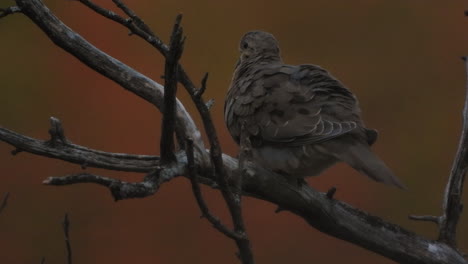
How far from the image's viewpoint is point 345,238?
2525 millimetres

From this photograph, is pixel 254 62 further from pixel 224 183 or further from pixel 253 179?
pixel 224 183

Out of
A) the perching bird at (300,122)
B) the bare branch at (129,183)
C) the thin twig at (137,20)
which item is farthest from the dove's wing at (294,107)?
the thin twig at (137,20)

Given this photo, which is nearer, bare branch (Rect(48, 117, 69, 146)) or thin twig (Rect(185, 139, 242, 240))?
thin twig (Rect(185, 139, 242, 240))

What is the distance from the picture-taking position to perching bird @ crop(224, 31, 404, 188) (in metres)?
2.54

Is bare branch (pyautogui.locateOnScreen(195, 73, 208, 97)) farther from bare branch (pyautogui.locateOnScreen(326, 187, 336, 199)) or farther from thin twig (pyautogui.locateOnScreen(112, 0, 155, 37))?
bare branch (pyautogui.locateOnScreen(326, 187, 336, 199))

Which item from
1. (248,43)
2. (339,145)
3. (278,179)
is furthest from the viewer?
(248,43)

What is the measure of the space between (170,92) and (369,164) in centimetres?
93

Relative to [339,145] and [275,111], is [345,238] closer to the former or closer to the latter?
[339,145]

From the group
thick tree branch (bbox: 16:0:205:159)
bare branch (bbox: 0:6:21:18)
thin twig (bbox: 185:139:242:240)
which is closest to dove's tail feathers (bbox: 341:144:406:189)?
thick tree branch (bbox: 16:0:205:159)

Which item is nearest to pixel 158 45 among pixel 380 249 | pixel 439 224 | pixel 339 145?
pixel 339 145

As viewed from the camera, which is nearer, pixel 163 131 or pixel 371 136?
pixel 163 131

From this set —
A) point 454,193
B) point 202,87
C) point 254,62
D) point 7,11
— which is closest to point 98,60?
point 7,11

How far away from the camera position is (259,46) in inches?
131

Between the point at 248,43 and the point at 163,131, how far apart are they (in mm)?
1668
